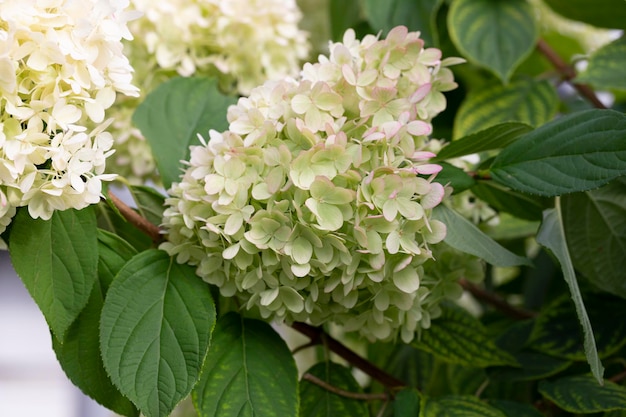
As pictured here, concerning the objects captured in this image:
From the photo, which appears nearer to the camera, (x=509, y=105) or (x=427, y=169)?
(x=427, y=169)

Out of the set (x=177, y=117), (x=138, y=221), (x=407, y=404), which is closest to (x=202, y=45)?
(x=177, y=117)

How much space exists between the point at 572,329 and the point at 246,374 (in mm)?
276

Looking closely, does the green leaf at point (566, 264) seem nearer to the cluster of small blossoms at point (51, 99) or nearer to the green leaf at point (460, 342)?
the green leaf at point (460, 342)

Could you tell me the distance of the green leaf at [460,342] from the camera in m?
0.53

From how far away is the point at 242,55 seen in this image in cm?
67

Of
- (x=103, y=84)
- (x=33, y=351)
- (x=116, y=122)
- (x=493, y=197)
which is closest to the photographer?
(x=103, y=84)

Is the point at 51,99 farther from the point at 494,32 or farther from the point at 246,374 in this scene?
the point at 494,32

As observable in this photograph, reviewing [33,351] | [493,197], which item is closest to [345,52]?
[493,197]

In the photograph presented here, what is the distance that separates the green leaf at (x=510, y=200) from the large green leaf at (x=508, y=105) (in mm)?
214

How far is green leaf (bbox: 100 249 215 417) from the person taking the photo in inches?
15.4

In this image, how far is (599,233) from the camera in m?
0.52

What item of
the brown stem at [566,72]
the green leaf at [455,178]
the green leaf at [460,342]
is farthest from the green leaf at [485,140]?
the brown stem at [566,72]

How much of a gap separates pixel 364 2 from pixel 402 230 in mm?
415

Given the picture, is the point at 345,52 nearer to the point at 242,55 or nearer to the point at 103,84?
the point at 103,84
